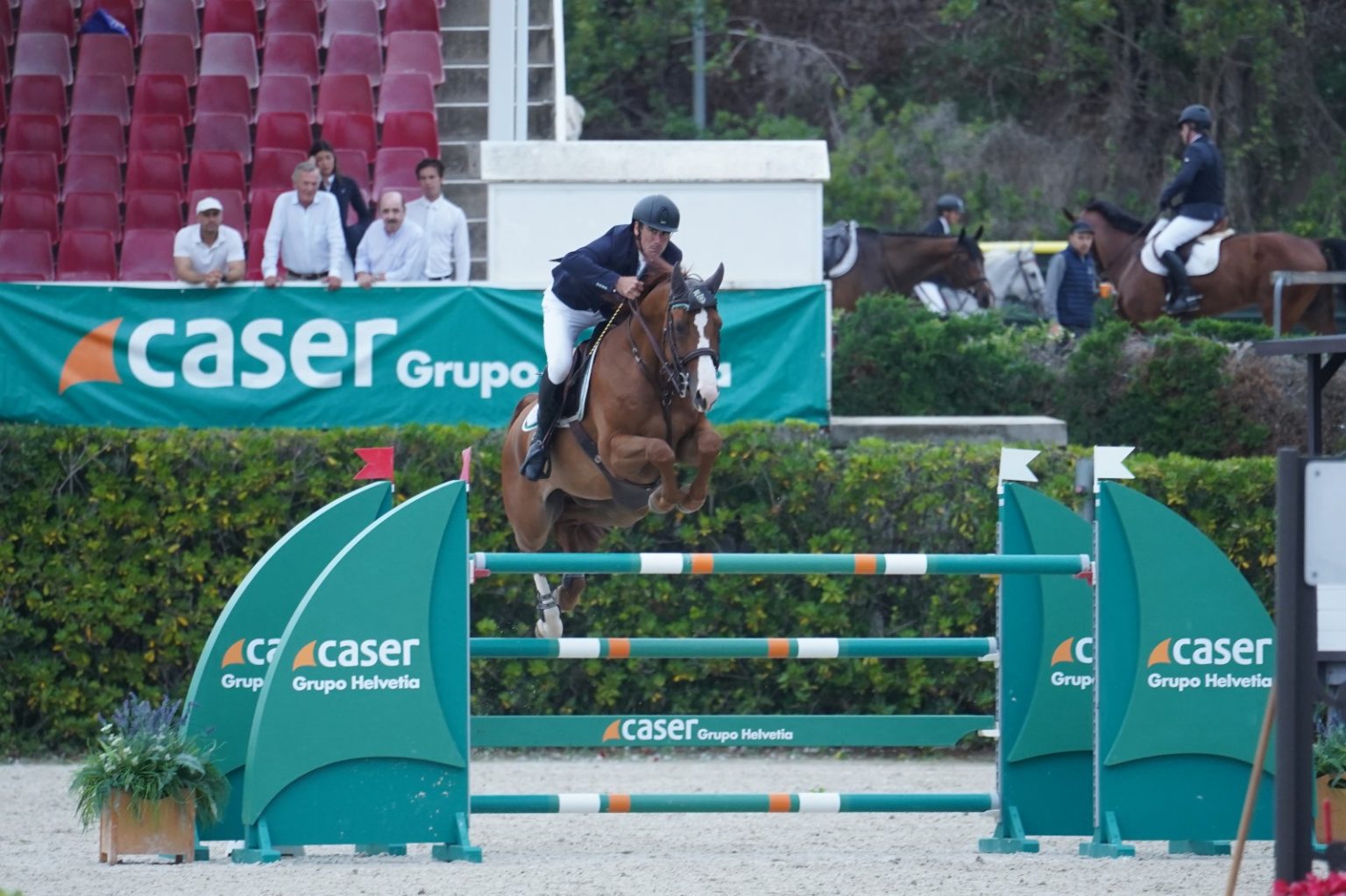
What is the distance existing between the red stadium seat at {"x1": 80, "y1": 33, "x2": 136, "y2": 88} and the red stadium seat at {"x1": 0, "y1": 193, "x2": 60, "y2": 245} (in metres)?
1.61

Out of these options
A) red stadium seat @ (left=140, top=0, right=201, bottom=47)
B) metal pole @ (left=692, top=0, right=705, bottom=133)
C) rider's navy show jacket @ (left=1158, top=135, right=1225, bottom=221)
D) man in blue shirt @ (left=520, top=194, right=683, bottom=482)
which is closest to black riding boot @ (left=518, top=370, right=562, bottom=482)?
man in blue shirt @ (left=520, top=194, right=683, bottom=482)

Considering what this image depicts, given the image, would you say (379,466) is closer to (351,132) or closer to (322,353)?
(322,353)

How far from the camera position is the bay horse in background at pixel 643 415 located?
7051 mm

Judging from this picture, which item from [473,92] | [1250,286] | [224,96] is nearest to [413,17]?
[473,92]

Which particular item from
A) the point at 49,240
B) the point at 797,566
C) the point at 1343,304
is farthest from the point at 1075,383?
the point at 49,240

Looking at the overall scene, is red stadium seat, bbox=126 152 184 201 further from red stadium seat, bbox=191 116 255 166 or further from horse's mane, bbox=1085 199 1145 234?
horse's mane, bbox=1085 199 1145 234

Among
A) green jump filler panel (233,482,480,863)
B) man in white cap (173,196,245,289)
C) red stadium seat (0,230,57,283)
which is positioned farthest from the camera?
red stadium seat (0,230,57,283)

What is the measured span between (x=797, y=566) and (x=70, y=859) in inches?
124

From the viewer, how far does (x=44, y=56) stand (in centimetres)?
1472

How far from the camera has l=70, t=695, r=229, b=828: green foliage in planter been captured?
6863mm

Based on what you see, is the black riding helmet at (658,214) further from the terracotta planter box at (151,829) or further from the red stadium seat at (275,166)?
the red stadium seat at (275,166)

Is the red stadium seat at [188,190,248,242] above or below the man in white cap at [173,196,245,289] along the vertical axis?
above

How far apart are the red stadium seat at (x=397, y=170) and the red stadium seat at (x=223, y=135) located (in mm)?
1139

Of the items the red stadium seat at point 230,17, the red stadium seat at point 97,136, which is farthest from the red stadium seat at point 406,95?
the red stadium seat at point 97,136
